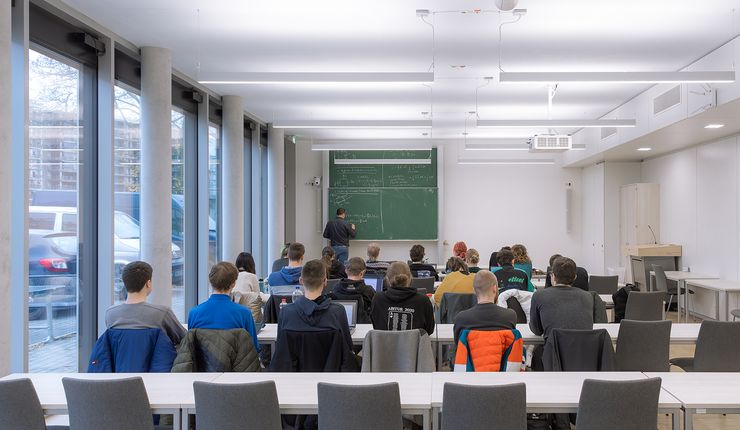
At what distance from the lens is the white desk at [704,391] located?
2836 millimetres

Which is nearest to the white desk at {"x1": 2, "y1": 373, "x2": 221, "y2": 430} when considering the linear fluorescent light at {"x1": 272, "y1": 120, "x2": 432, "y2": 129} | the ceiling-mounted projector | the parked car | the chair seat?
the parked car

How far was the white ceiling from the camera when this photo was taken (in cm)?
558

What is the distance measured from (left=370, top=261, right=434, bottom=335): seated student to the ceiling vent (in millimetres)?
4728

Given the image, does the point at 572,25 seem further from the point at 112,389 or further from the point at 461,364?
the point at 112,389

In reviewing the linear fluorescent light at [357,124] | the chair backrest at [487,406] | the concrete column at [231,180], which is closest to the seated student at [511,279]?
the linear fluorescent light at [357,124]

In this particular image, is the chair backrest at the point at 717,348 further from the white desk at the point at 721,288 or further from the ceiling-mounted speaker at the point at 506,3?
the white desk at the point at 721,288

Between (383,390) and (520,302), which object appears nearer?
(383,390)

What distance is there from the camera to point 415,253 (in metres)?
7.69

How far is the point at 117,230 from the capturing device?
6.79 meters

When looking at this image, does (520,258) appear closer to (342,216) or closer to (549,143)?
(549,143)

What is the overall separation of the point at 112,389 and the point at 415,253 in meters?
5.13

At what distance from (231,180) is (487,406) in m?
7.54

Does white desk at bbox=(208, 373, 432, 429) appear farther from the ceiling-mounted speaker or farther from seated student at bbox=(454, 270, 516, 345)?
the ceiling-mounted speaker

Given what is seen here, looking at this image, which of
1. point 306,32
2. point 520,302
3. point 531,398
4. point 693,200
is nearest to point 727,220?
point 693,200
